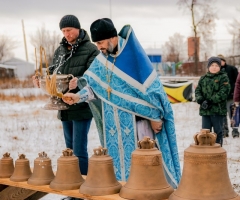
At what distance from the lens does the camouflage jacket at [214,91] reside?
18.9ft

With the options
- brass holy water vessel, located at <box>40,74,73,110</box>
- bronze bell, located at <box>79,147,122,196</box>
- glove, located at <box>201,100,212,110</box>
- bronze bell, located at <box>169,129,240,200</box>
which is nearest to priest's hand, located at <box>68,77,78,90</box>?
brass holy water vessel, located at <box>40,74,73,110</box>

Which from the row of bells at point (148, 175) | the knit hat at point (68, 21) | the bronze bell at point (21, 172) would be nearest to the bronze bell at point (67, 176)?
the row of bells at point (148, 175)

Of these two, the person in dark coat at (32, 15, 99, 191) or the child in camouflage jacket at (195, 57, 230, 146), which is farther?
the child in camouflage jacket at (195, 57, 230, 146)

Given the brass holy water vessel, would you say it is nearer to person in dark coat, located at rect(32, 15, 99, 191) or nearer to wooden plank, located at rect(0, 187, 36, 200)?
person in dark coat, located at rect(32, 15, 99, 191)

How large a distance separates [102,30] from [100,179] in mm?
1067

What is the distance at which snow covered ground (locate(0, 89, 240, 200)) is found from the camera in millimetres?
6117

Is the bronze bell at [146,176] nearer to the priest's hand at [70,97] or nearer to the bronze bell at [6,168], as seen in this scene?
the priest's hand at [70,97]

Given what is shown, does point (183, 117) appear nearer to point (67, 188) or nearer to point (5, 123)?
point (5, 123)

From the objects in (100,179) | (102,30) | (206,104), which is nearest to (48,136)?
(206,104)

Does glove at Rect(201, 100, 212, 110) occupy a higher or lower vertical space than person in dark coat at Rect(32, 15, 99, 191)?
lower

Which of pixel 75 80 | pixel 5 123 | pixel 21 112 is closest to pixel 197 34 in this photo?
pixel 21 112

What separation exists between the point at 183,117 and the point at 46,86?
8.01 m

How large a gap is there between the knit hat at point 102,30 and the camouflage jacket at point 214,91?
9.68 feet

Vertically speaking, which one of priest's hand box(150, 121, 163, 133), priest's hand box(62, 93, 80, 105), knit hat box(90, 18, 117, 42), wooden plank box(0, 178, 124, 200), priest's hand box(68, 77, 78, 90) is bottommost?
wooden plank box(0, 178, 124, 200)
